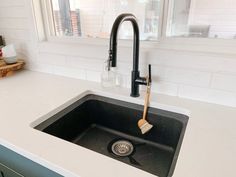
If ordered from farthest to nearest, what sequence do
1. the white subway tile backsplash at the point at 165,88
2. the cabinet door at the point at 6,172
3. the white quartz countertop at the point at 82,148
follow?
the white subway tile backsplash at the point at 165,88 < the cabinet door at the point at 6,172 < the white quartz countertop at the point at 82,148

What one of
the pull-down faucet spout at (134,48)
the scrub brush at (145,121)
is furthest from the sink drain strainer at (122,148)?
the pull-down faucet spout at (134,48)

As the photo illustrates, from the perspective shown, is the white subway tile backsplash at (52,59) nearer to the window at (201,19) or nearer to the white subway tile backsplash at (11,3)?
the white subway tile backsplash at (11,3)

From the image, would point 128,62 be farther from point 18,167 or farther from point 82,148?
point 18,167

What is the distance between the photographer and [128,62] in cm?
105

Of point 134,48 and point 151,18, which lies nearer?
point 134,48

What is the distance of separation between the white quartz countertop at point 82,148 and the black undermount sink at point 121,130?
0.04 m

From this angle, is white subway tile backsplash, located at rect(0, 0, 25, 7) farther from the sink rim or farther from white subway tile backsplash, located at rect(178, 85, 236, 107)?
white subway tile backsplash, located at rect(178, 85, 236, 107)

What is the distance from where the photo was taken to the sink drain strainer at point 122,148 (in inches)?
35.2

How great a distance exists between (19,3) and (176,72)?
1102mm

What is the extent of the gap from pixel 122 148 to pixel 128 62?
0.46m

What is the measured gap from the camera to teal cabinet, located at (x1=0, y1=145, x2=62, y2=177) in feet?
2.02

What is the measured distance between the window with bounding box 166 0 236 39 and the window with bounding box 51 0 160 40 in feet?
0.51

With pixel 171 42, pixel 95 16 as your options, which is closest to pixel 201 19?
pixel 171 42

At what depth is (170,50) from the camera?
0.93 metres
